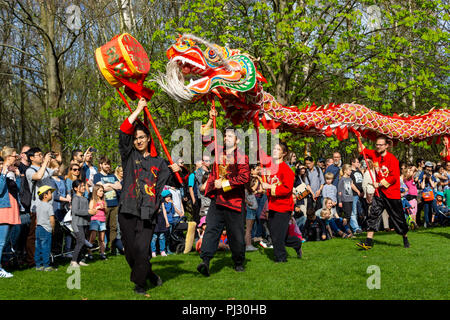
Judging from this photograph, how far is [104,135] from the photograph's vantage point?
1664 centimetres

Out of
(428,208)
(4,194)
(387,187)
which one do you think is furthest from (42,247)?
(428,208)

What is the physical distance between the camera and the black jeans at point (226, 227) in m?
6.75

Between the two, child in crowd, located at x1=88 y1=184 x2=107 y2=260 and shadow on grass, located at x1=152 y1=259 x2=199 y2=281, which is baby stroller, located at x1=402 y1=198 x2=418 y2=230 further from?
child in crowd, located at x1=88 y1=184 x2=107 y2=260

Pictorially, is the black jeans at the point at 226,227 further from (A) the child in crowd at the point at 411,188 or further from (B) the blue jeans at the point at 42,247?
(A) the child in crowd at the point at 411,188

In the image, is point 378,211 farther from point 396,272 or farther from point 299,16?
point 299,16

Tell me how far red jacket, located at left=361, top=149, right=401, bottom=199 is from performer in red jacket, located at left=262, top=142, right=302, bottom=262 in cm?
215

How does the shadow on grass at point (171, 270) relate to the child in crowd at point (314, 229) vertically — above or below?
below

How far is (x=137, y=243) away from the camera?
566 cm

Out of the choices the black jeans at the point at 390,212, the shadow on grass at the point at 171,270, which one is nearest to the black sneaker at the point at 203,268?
the shadow on grass at the point at 171,270

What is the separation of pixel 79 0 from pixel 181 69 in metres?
12.4

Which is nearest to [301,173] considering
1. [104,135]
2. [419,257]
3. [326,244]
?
[326,244]

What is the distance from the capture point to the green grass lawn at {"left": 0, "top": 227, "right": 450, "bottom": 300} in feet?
18.4

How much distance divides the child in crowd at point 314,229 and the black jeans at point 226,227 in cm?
446

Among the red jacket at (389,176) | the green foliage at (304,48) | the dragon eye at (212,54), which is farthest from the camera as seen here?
the green foliage at (304,48)
